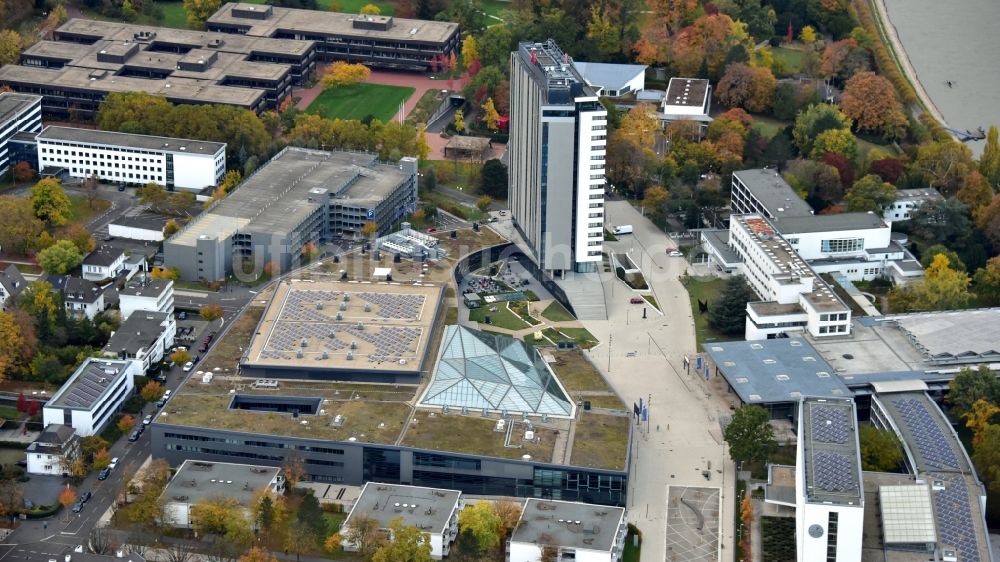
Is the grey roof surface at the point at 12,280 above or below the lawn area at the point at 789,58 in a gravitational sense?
below

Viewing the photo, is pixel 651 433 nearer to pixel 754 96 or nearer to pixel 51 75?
pixel 754 96

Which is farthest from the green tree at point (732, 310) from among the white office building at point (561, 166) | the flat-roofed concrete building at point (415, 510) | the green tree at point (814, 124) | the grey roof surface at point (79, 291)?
the grey roof surface at point (79, 291)

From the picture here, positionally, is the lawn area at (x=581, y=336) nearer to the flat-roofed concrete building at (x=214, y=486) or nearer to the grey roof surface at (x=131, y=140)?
the flat-roofed concrete building at (x=214, y=486)

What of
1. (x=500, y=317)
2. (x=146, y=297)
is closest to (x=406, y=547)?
(x=500, y=317)

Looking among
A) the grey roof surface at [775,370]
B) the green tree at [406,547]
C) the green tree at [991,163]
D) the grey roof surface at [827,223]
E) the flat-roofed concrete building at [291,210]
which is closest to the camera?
the green tree at [406,547]

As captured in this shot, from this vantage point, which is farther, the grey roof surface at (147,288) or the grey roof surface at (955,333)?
the grey roof surface at (147,288)

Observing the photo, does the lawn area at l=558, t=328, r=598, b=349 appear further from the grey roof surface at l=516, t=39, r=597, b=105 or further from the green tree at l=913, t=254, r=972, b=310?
the green tree at l=913, t=254, r=972, b=310

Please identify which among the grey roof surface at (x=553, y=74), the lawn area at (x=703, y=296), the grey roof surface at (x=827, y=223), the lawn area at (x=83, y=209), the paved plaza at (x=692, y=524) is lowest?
the paved plaza at (x=692, y=524)
